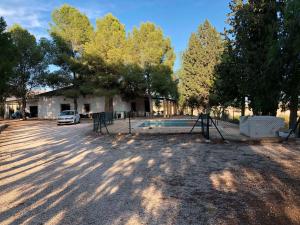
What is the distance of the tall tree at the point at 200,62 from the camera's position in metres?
41.8

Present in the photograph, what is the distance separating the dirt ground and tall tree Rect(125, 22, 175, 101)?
982 inches

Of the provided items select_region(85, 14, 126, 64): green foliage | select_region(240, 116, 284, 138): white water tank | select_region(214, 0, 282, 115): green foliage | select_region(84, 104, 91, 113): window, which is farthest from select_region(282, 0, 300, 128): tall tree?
select_region(84, 104, 91, 113): window

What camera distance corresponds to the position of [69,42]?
117 ft

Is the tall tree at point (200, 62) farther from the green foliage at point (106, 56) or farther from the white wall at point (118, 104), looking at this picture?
the green foliage at point (106, 56)

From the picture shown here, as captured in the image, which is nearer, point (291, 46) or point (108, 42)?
point (291, 46)

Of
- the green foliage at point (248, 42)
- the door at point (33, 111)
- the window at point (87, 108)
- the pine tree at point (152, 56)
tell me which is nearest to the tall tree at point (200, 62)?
the pine tree at point (152, 56)

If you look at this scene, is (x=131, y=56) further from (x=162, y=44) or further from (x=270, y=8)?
(x=270, y=8)

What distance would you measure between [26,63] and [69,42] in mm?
5695

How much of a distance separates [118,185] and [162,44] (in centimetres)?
3252

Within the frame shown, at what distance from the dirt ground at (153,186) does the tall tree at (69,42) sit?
25.9 meters

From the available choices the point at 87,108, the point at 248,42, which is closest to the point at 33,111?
the point at 87,108

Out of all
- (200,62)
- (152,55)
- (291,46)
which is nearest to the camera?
(291,46)

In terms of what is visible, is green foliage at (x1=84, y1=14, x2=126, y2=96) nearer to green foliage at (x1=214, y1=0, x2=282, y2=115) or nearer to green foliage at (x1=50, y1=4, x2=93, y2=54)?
green foliage at (x1=50, y1=4, x2=93, y2=54)

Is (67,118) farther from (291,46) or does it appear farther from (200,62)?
(291,46)
